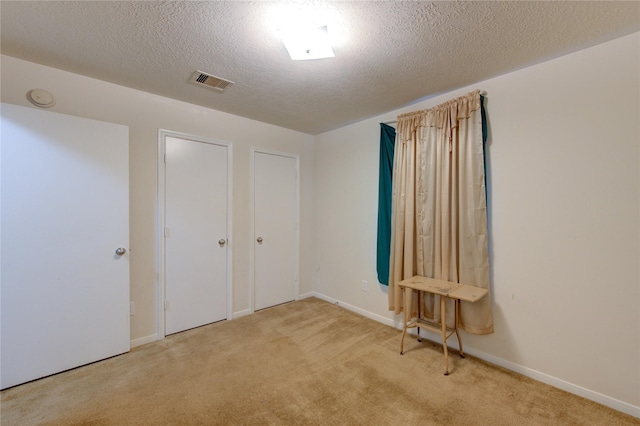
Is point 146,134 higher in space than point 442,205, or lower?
higher

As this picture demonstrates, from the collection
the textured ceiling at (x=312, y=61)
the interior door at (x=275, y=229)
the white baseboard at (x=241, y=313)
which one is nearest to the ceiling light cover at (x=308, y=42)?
the textured ceiling at (x=312, y=61)

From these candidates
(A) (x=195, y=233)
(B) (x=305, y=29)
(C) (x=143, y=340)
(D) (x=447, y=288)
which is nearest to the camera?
(B) (x=305, y=29)

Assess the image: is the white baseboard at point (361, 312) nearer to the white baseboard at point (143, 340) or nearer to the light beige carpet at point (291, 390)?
the light beige carpet at point (291, 390)

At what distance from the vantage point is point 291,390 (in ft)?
6.32

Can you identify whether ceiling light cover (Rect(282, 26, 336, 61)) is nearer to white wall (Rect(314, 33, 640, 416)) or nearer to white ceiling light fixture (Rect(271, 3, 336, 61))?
white ceiling light fixture (Rect(271, 3, 336, 61))

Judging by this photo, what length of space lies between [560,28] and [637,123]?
79 cm

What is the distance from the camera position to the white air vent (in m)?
2.23

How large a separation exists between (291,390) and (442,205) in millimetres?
2002

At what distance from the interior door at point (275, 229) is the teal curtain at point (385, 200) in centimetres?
135

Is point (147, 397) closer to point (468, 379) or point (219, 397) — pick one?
point (219, 397)

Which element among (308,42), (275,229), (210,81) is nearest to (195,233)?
(275,229)

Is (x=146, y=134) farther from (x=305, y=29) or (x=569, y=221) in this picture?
(x=569, y=221)

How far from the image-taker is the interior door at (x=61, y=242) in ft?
6.31

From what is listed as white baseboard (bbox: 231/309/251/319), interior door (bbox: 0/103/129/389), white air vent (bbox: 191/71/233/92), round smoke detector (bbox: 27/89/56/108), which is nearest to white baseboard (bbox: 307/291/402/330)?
white baseboard (bbox: 231/309/251/319)
